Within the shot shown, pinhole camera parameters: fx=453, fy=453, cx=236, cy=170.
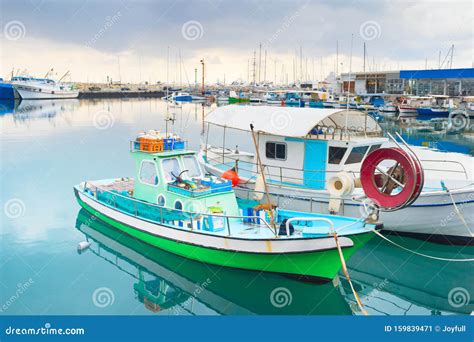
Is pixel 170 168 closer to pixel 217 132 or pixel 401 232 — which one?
pixel 401 232

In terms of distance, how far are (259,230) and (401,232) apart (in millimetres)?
4992

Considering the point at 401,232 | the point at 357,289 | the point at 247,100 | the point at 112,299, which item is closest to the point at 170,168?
the point at 112,299

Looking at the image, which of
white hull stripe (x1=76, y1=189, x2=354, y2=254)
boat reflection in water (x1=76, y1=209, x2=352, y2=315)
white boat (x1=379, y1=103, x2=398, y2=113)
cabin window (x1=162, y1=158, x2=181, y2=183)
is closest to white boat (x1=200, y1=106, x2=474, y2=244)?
white hull stripe (x1=76, y1=189, x2=354, y2=254)

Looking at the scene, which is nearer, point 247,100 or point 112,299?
point 112,299

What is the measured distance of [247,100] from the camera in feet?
258

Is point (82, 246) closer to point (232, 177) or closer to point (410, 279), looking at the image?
point (232, 177)

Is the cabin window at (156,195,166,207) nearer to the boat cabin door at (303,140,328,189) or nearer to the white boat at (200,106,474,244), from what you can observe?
the white boat at (200,106,474,244)

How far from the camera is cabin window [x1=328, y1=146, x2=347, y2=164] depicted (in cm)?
1425

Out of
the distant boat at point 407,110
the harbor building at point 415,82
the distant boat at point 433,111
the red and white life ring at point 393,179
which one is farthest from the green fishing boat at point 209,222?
the distant boat at point 407,110

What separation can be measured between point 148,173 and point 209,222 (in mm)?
3006

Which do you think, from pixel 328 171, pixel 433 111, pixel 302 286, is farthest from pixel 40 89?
pixel 302 286

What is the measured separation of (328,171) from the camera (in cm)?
1414

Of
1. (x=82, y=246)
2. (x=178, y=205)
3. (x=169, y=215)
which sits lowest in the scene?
(x=82, y=246)

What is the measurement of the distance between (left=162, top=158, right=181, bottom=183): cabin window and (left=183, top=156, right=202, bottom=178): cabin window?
289 mm
